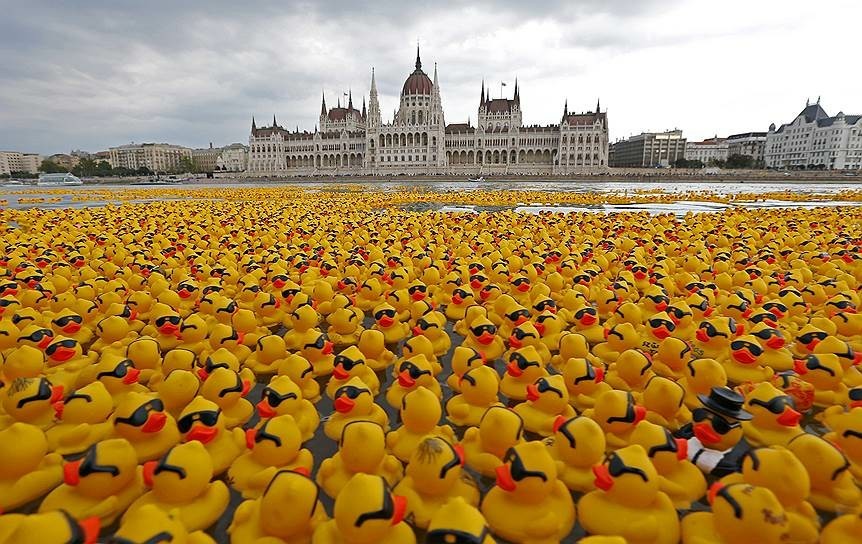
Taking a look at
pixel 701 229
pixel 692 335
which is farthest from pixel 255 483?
pixel 701 229

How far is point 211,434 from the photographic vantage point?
4.84 metres

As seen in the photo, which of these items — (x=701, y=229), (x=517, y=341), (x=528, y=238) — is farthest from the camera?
(x=701, y=229)

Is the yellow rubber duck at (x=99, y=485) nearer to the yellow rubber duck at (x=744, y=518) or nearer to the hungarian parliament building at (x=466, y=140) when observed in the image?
the yellow rubber duck at (x=744, y=518)

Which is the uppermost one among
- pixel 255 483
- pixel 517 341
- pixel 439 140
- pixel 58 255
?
pixel 439 140

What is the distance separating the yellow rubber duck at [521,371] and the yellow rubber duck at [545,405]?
1.61 feet

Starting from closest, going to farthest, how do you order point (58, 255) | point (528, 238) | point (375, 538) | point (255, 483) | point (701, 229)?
point (375, 538)
point (255, 483)
point (58, 255)
point (528, 238)
point (701, 229)

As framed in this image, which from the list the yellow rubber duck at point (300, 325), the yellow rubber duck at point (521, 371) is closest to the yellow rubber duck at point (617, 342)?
the yellow rubber duck at point (521, 371)

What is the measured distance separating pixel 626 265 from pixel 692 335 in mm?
3324

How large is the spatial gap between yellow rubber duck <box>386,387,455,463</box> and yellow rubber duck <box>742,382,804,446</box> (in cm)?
347

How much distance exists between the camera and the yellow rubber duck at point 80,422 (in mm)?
5188

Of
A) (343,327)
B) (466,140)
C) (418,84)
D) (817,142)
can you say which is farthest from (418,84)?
(343,327)

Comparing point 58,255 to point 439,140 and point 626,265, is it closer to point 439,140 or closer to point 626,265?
point 626,265

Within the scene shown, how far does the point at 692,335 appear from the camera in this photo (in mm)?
8047

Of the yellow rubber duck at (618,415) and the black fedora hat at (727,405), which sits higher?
the black fedora hat at (727,405)
